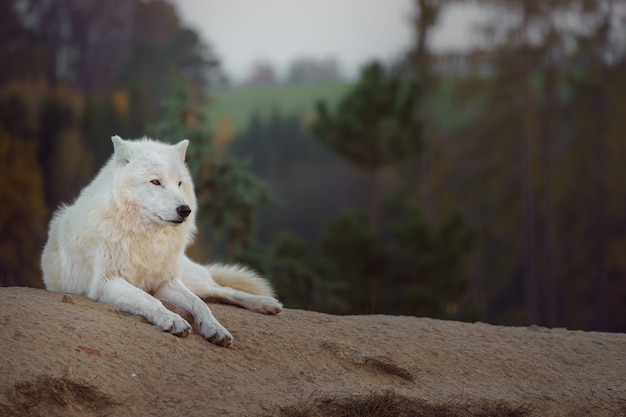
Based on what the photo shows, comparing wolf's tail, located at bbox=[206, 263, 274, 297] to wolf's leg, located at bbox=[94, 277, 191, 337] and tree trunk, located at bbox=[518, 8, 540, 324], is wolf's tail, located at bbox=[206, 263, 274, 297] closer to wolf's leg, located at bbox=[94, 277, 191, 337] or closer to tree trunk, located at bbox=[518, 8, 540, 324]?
wolf's leg, located at bbox=[94, 277, 191, 337]

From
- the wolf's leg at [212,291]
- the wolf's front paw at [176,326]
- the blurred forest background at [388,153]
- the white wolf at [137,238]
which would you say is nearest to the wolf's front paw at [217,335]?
the white wolf at [137,238]

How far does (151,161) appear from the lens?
270 inches

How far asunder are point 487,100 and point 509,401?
3494 cm

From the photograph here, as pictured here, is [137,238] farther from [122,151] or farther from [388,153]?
[388,153]

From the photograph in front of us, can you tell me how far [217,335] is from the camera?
21.2 feet

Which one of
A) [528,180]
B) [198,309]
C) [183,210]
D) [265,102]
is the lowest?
[528,180]

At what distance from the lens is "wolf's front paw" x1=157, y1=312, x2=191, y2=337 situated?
6.41 meters

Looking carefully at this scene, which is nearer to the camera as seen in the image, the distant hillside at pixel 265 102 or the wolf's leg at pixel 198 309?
the wolf's leg at pixel 198 309

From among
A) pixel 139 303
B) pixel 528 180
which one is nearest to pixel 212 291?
pixel 139 303

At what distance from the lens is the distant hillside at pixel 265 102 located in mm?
56294

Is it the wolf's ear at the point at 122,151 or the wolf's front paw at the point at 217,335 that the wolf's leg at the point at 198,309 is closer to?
the wolf's front paw at the point at 217,335

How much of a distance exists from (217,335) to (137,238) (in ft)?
3.44

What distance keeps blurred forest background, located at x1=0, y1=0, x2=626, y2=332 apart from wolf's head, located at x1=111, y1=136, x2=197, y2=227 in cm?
1266

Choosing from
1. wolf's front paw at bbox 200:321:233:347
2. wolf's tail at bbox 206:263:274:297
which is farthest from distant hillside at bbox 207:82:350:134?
wolf's front paw at bbox 200:321:233:347
